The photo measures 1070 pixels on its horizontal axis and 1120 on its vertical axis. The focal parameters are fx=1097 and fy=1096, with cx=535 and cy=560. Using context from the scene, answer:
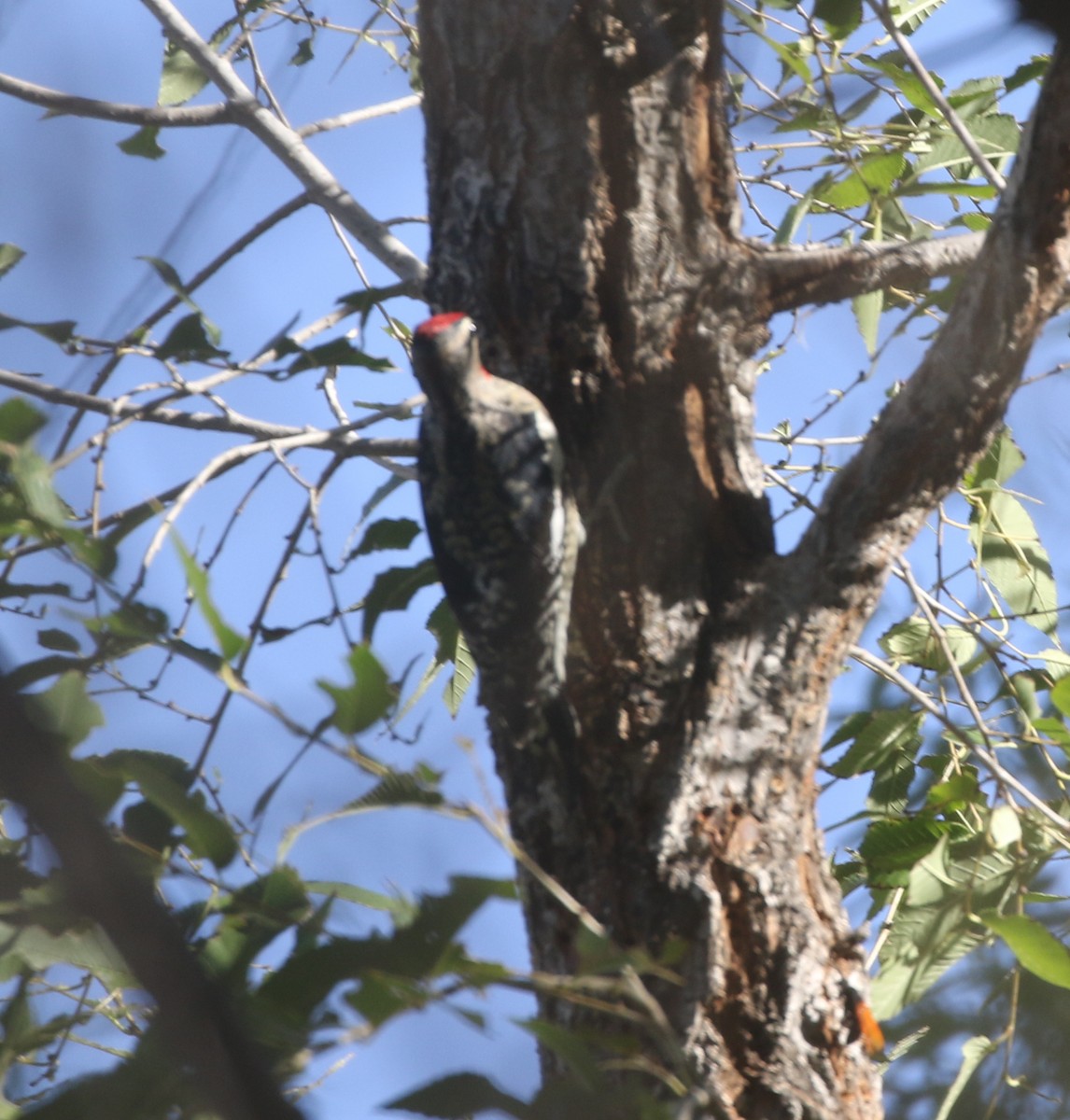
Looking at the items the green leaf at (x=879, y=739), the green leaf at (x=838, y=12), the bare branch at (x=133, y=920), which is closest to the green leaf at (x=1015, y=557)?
the green leaf at (x=879, y=739)

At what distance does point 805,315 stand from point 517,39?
578mm

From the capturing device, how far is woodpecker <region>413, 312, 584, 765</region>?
4.92ft

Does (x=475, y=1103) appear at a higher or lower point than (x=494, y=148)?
lower

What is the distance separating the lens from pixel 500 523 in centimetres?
201

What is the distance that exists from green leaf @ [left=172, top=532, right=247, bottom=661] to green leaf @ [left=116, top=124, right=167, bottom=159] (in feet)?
4.76

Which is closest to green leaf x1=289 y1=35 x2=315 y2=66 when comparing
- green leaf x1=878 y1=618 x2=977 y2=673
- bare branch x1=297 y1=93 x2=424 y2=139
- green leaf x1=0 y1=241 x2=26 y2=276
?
bare branch x1=297 y1=93 x2=424 y2=139

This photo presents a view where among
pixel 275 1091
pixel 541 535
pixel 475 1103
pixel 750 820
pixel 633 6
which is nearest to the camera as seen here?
pixel 275 1091

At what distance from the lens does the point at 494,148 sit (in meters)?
1.49

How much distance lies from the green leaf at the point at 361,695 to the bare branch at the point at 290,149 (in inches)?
43.1

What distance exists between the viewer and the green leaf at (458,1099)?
965mm

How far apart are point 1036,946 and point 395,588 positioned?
1.01 m

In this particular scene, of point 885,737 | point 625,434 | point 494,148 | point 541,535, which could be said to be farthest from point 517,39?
point 885,737

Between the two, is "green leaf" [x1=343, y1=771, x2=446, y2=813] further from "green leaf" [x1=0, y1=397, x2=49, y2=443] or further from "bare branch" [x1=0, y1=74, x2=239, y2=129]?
"bare branch" [x1=0, y1=74, x2=239, y2=129]

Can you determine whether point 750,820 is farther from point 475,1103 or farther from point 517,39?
point 517,39
